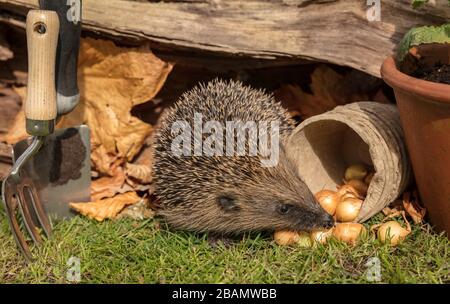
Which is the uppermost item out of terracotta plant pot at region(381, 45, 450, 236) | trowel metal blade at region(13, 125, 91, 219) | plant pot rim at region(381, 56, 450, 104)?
plant pot rim at region(381, 56, 450, 104)

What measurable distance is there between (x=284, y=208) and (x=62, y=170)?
1491 mm

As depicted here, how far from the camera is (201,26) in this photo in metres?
4.14

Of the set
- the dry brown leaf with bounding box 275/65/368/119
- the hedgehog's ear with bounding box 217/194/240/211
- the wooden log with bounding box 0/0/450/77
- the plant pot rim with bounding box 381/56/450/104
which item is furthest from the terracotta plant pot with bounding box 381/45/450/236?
the dry brown leaf with bounding box 275/65/368/119

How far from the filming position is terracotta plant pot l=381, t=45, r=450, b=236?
3068 mm

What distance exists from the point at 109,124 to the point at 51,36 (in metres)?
1.14

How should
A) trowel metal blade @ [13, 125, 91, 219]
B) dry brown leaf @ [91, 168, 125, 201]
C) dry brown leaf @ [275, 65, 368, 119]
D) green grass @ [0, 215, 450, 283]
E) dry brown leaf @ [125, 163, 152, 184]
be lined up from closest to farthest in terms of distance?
green grass @ [0, 215, 450, 283] → trowel metal blade @ [13, 125, 91, 219] → dry brown leaf @ [91, 168, 125, 201] → dry brown leaf @ [125, 163, 152, 184] → dry brown leaf @ [275, 65, 368, 119]

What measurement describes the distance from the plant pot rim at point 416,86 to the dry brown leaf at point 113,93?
1626mm

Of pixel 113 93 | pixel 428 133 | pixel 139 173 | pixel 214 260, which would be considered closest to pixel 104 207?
pixel 139 173

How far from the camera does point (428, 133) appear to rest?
3189 millimetres

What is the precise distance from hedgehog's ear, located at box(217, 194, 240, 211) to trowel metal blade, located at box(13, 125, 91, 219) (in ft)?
3.33

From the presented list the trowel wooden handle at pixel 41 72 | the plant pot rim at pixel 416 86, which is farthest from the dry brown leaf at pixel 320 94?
the trowel wooden handle at pixel 41 72

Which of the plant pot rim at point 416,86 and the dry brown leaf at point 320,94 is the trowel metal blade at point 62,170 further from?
the plant pot rim at point 416,86

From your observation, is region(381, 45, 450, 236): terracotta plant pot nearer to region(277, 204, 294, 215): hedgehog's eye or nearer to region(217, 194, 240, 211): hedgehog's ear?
region(277, 204, 294, 215): hedgehog's eye
